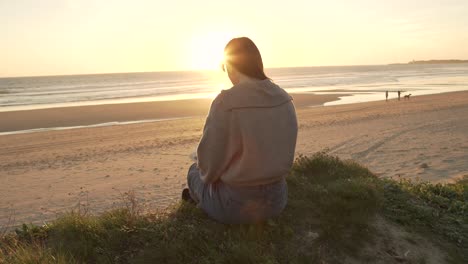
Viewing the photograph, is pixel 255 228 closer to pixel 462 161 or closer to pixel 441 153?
pixel 462 161

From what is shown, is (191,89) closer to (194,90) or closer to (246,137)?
(194,90)

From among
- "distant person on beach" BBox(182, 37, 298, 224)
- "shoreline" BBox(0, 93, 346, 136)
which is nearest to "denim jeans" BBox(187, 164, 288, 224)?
"distant person on beach" BBox(182, 37, 298, 224)

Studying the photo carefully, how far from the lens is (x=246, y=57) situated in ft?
10.6

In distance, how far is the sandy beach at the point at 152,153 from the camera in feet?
27.9

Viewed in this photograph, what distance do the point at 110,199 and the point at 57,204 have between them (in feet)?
3.22

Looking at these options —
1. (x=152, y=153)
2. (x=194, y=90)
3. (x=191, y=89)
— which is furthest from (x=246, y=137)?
(x=191, y=89)

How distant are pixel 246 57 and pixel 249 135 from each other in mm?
596

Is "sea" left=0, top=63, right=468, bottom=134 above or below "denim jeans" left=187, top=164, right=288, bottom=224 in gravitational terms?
below

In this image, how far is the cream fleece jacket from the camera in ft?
10.5

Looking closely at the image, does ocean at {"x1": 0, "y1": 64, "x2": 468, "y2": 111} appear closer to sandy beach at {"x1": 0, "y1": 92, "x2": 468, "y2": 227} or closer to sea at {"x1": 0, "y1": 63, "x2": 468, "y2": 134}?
sea at {"x1": 0, "y1": 63, "x2": 468, "y2": 134}

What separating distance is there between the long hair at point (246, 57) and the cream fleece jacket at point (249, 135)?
0.31 ft

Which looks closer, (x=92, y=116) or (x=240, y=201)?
(x=240, y=201)

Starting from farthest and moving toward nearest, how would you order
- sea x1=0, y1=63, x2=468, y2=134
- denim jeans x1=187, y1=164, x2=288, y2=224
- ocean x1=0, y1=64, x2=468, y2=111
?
ocean x1=0, y1=64, x2=468, y2=111 → sea x1=0, y1=63, x2=468, y2=134 → denim jeans x1=187, y1=164, x2=288, y2=224

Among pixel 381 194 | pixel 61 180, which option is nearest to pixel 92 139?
pixel 61 180
